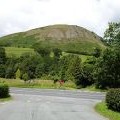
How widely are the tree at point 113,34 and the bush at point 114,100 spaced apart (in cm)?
1785

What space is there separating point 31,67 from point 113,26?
74225 mm

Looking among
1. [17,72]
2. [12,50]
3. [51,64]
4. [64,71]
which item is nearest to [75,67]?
[64,71]

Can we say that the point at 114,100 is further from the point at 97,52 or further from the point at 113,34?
the point at 97,52

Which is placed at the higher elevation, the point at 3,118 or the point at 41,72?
the point at 41,72

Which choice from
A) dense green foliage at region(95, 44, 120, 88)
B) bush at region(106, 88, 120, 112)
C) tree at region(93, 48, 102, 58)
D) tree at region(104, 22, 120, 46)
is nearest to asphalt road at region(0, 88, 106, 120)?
bush at region(106, 88, 120, 112)

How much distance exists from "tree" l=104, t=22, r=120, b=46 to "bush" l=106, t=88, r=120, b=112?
17.9 meters

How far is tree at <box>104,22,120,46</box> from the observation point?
4576cm

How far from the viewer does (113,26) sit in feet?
154

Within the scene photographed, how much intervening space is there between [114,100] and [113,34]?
19.9 metres

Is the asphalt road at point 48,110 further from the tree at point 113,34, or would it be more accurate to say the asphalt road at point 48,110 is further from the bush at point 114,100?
the tree at point 113,34

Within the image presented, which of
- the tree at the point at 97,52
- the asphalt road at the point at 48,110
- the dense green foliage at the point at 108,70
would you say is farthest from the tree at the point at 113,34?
the tree at the point at 97,52

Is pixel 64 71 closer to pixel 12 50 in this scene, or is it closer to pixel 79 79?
pixel 79 79

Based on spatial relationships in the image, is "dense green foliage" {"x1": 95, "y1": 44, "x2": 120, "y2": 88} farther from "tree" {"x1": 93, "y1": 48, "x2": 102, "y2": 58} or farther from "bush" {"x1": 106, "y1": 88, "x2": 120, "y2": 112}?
"bush" {"x1": 106, "y1": 88, "x2": 120, "y2": 112}

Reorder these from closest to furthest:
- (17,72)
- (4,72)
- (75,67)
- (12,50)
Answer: (75,67), (17,72), (4,72), (12,50)
